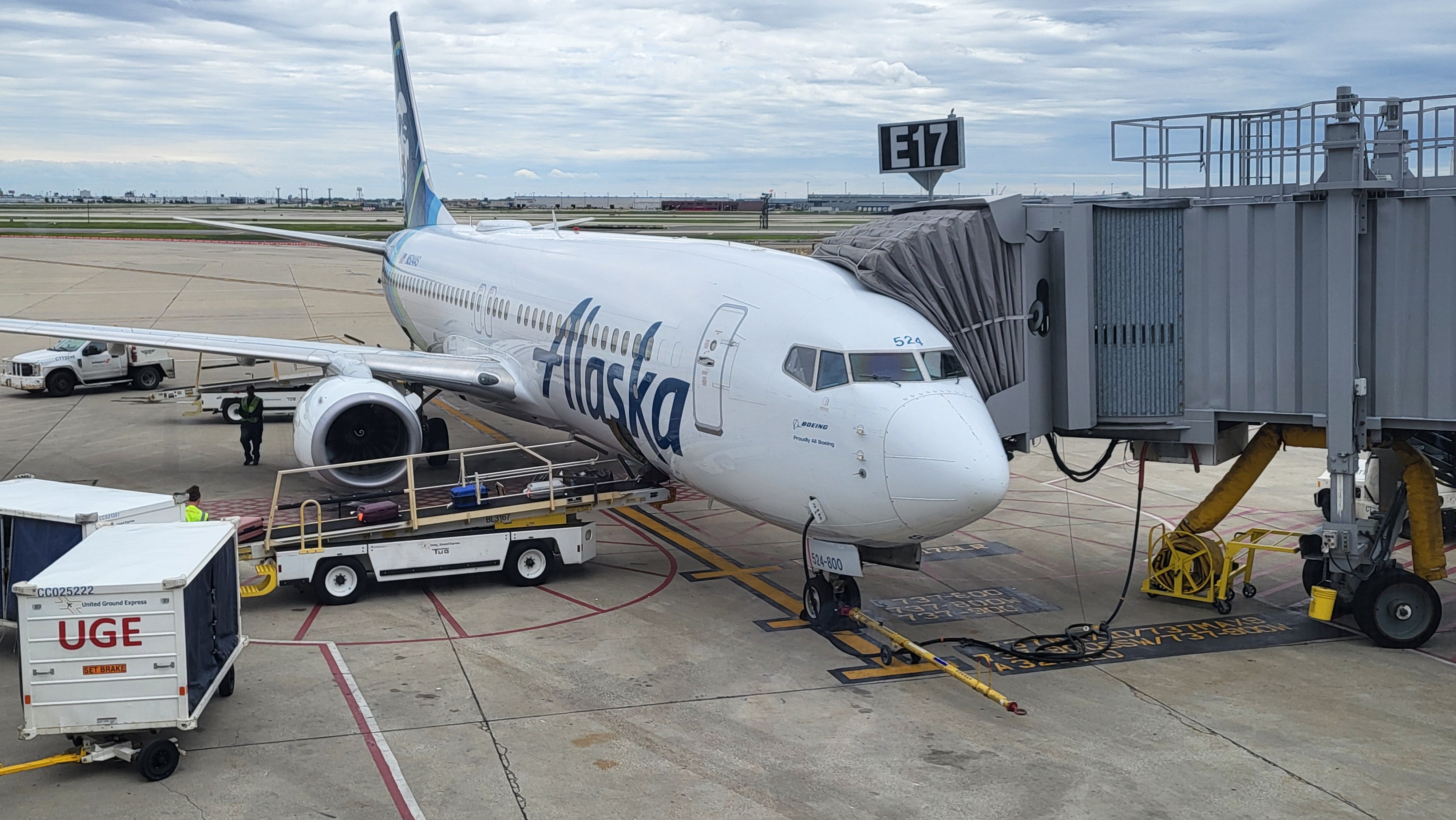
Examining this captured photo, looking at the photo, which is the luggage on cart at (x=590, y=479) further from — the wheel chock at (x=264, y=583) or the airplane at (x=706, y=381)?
the wheel chock at (x=264, y=583)

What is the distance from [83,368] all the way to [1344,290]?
3361 cm


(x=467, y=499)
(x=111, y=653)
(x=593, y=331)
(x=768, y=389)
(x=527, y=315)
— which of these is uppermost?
(x=527, y=315)

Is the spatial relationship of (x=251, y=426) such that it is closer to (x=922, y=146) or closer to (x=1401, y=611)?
(x=922, y=146)

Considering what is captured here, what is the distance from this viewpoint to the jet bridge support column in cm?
1497

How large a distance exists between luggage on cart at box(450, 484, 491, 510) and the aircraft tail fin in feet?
59.9

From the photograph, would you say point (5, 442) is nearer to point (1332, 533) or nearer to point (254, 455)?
point (254, 455)

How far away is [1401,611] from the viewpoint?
15.2 m

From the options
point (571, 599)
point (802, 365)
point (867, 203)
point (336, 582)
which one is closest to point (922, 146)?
point (802, 365)

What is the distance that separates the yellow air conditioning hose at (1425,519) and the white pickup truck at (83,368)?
31420mm

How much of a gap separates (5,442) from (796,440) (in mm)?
21951

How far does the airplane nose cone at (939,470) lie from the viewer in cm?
1275

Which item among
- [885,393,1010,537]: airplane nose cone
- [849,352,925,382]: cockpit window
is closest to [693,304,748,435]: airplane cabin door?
[849,352,925,382]: cockpit window

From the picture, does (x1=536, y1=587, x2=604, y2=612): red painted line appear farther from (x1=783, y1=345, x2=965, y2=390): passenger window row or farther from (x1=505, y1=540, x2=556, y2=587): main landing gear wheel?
(x1=783, y1=345, x2=965, y2=390): passenger window row

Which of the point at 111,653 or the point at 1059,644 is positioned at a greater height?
the point at 111,653
